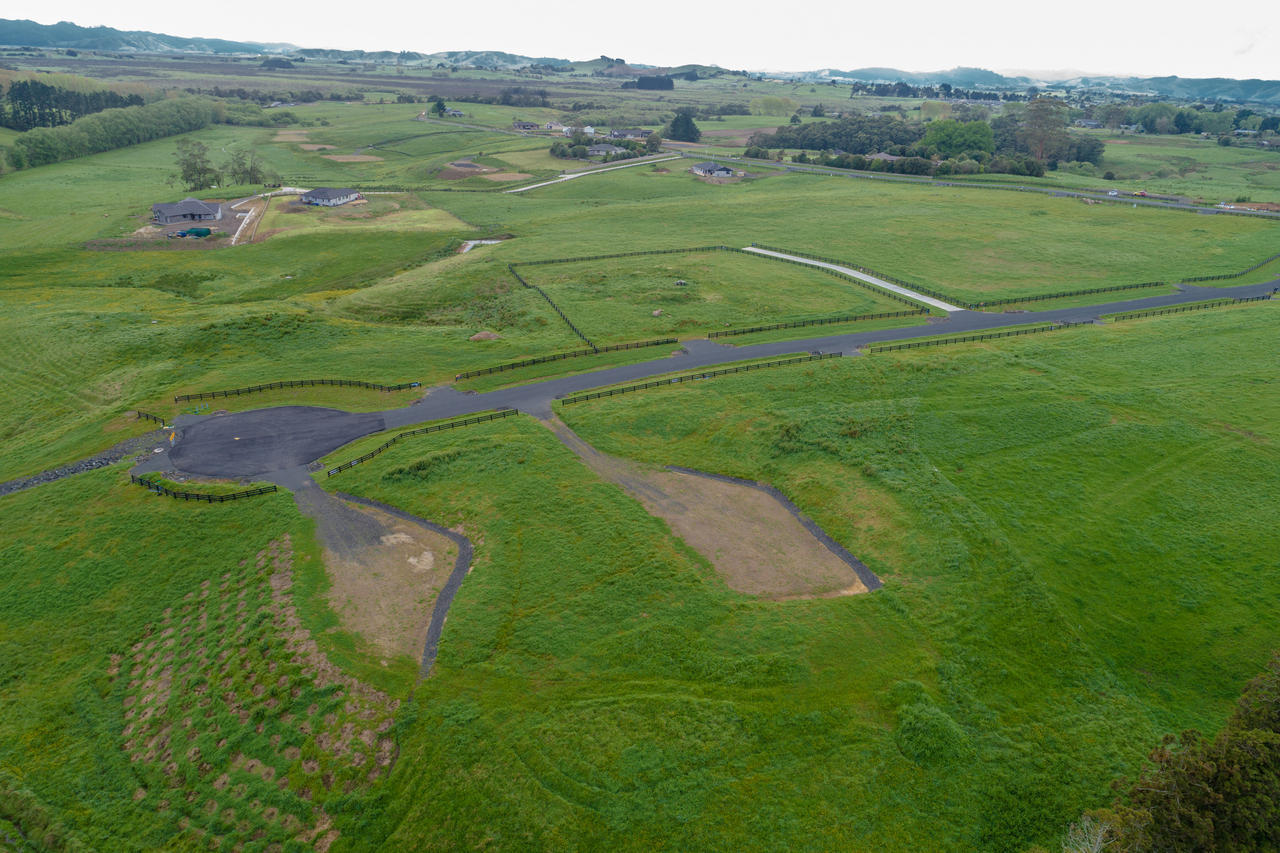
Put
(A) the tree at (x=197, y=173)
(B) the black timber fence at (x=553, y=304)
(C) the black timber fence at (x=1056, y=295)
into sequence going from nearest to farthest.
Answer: (B) the black timber fence at (x=553, y=304)
(C) the black timber fence at (x=1056, y=295)
(A) the tree at (x=197, y=173)

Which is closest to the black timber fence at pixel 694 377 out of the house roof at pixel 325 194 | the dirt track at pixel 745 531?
the dirt track at pixel 745 531

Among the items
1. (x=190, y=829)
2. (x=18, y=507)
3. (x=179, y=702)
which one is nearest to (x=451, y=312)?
(x=18, y=507)

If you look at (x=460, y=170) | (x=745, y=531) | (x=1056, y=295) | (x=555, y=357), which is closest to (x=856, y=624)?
(x=745, y=531)

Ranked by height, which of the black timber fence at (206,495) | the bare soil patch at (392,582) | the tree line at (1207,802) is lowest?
the bare soil patch at (392,582)

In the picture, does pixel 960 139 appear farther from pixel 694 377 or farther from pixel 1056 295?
pixel 694 377

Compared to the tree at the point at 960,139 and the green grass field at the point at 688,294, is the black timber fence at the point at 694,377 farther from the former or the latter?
the tree at the point at 960,139

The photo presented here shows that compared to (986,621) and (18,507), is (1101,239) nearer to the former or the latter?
(986,621)

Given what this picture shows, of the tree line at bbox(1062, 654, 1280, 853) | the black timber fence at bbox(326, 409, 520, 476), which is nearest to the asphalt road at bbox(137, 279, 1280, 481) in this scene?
the black timber fence at bbox(326, 409, 520, 476)
